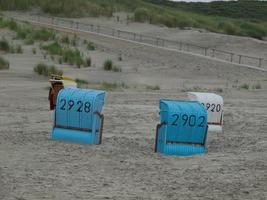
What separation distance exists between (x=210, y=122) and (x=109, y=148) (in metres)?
3.88

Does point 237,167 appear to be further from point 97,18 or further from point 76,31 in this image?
point 97,18

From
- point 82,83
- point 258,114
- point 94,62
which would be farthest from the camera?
point 94,62

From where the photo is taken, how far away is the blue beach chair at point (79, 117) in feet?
55.2

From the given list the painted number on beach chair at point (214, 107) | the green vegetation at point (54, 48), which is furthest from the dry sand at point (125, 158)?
the green vegetation at point (54, 48)

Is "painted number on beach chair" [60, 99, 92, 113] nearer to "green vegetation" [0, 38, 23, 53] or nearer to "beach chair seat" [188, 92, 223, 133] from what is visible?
"beach chair seat" [188, 92, 223, 133]

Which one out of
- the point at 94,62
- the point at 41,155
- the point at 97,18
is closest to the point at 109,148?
the point at 41,155

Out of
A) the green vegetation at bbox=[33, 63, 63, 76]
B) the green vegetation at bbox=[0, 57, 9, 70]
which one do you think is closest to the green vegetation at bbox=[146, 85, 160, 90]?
the green vegetation at bbox=[33, 63, 63, 76]

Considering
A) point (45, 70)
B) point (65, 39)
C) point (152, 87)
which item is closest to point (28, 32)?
point (65, 39)

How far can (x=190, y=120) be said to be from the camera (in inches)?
641

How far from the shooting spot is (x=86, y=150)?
627 inches

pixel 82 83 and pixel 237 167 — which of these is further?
pixel 82 83

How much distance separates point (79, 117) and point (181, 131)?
205 centimetres

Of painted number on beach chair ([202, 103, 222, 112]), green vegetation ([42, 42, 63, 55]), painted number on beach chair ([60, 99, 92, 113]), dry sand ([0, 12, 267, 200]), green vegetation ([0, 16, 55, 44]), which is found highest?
painted number on beach chair ([60, 99, 92, 113])

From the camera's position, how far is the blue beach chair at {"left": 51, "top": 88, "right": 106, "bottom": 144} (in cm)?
1681
